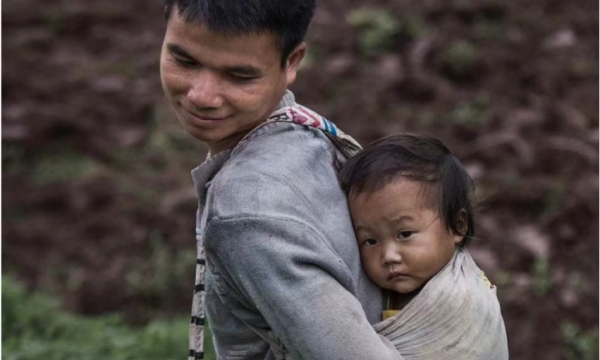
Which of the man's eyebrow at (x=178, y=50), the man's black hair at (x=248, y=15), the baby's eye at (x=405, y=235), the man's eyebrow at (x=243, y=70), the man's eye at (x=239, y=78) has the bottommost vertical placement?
the baby's eye at (x=405, y=235)

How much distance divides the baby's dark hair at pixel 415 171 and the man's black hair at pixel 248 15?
29 cm

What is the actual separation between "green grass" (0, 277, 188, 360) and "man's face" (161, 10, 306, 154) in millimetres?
2869

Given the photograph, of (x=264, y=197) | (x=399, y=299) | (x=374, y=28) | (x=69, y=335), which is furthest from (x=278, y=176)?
(x=374, y=28)

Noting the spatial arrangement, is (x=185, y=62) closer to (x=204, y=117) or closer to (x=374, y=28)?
(x=204, y=117)

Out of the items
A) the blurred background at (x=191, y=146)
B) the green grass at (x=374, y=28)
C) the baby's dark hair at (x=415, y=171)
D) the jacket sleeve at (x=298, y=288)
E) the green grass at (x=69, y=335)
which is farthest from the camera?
the green grass at (x=374, y=28)

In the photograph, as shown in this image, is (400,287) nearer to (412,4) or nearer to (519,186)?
(519,186)

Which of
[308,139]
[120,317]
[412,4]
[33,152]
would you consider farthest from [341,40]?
[308,139]

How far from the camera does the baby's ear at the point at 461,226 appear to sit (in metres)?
2.54

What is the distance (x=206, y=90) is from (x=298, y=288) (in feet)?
1.57

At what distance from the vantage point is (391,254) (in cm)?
243

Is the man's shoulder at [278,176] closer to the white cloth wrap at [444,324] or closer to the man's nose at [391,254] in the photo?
the man's nose at [391,254]

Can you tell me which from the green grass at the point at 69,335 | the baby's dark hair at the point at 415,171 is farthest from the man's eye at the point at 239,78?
the green grass at the point at 69,335

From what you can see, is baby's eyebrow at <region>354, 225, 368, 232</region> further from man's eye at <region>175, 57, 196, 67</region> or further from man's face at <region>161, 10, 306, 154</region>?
man's eye at <region>175, 57, 196, 67</region>

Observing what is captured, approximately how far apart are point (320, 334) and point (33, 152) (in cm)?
583
